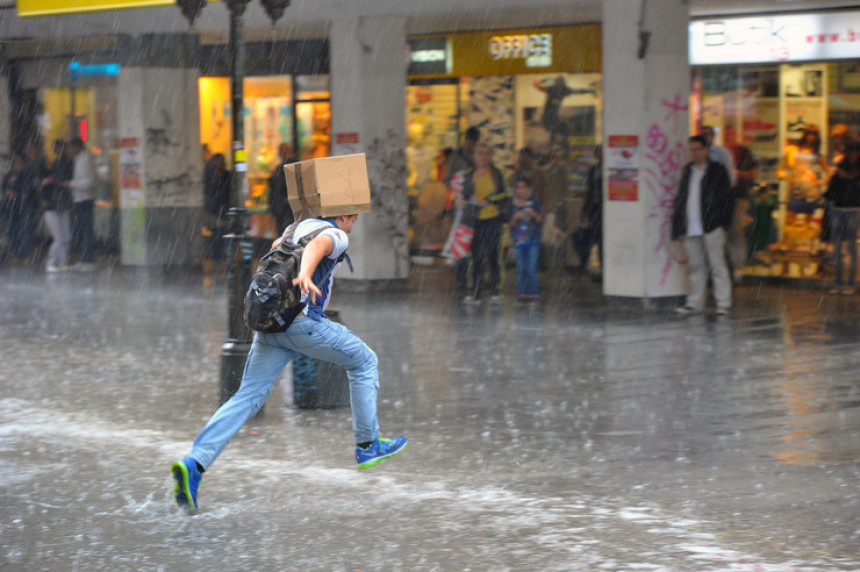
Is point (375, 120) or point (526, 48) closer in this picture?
point (375, 120)

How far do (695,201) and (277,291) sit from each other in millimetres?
8878

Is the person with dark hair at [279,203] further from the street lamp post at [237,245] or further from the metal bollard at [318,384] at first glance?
the metal bollard at [318,384]

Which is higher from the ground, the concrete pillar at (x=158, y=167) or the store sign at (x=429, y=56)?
the store sign at (x=429, y=56)

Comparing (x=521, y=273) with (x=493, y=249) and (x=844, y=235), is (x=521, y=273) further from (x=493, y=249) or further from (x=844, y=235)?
(x=844, y=235)

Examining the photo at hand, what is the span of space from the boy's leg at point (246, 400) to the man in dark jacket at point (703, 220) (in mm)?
8439

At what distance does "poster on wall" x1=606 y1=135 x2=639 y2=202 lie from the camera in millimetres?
15203

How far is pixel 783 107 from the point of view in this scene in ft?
58.2

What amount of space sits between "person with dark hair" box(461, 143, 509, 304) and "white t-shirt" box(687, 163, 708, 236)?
244 cm

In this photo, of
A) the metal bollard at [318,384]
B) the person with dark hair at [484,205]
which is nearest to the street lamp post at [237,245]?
the metal bollard at [318,384]

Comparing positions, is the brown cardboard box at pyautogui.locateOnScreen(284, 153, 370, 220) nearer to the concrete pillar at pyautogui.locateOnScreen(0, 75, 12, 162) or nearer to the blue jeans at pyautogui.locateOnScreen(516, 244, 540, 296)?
the blue jeans at pyautogui.locateOnScreen(516, 244, 540, 296)

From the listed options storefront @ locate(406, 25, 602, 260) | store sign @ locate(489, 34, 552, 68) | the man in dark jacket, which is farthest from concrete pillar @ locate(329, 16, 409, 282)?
the man in dark jacket

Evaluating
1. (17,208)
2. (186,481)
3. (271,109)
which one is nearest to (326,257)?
(186,481)

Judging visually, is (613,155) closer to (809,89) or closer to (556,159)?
(809,89)

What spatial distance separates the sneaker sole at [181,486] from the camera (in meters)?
6.54
